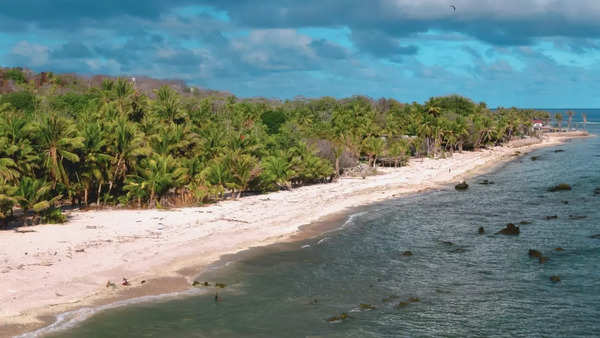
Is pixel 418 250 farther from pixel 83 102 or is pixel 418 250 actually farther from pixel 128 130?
pixel 83 102

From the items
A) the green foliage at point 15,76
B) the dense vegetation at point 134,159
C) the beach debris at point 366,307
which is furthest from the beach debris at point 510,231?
the green foliage at point 15,76

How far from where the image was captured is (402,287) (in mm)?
19312

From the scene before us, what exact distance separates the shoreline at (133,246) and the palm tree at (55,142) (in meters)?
2.85

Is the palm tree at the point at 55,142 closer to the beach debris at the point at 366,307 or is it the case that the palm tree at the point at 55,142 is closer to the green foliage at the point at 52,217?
the green foliage at the point at 52,217

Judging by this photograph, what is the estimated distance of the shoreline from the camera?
16.0 m

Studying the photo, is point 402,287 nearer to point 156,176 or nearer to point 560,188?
point 156,176

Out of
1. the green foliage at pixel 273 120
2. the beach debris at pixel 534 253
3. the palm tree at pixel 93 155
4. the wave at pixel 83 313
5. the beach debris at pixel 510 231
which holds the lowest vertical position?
the wave at pixel 83 313

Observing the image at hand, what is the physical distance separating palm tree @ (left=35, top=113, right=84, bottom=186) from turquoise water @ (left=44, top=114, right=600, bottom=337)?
11046mm

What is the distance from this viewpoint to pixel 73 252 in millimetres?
20188

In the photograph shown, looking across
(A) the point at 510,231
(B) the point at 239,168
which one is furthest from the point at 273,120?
(A) the point at 510,231

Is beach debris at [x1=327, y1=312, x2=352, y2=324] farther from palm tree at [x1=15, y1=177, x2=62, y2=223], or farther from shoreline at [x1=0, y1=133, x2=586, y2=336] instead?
palm tree at [x1=15, y1=177, x2=62, y2=223]

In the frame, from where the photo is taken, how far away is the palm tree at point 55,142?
85.4 ft

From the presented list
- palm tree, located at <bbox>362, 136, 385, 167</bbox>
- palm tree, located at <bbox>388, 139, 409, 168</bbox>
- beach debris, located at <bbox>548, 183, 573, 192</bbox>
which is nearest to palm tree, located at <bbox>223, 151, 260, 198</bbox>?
palm tree, located at <bbox>362, 136, 385, 167</bbox>

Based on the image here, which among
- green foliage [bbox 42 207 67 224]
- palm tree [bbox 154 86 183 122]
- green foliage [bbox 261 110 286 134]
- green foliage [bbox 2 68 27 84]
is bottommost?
green foliage [bbox 42 207 67 224]
